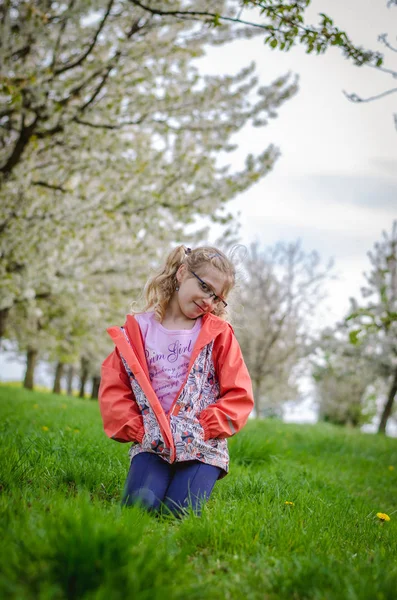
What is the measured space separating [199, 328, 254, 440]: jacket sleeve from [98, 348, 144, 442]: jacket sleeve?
373 millimetres

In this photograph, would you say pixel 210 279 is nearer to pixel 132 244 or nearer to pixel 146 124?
pixel 146 124

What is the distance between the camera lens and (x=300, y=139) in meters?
7.86

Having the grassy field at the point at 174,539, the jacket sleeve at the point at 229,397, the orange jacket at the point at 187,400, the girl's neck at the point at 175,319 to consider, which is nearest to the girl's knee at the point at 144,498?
the grassy field at the point at 174,539

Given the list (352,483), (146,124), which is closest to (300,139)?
(146,124)

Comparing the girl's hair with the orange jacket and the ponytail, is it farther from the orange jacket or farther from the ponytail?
the orange jacket

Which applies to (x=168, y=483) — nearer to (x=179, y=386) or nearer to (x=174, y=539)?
(x=179, y=386)

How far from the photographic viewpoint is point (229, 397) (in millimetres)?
2672

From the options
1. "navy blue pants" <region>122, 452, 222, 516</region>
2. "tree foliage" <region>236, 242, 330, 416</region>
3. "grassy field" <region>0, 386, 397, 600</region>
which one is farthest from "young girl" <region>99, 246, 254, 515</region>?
"tree foliage" <region>236, 242, 330, 416</region>

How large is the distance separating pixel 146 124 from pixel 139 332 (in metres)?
4.49

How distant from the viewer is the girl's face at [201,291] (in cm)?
286

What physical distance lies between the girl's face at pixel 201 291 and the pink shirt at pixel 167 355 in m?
0.10

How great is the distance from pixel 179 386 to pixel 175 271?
76 centimetres

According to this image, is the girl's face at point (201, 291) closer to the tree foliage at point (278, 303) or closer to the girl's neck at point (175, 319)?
the girl's neck at point (175, 319)

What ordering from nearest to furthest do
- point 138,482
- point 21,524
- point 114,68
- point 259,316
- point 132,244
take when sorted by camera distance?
point 21,524 → point 138,482 → point 114,68 → point 132,244 → point 259,316
